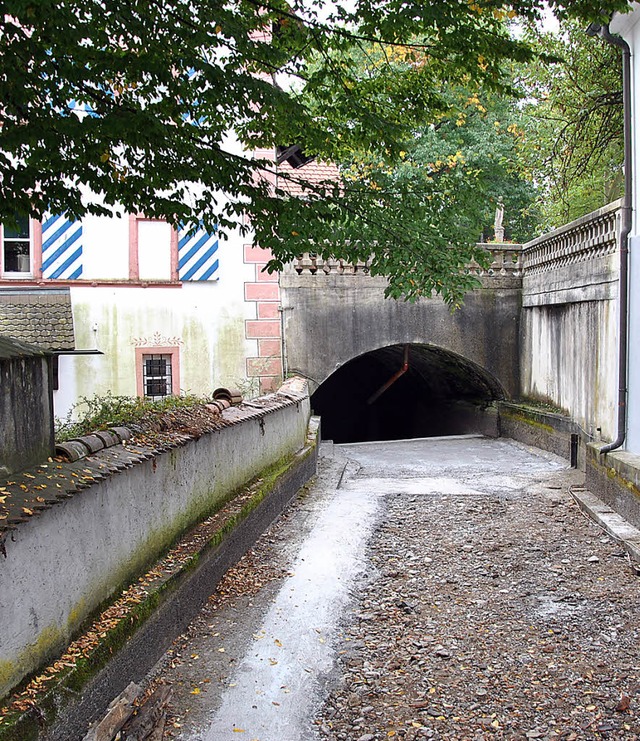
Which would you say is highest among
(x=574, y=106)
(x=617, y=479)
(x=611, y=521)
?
(x=574, y=106)

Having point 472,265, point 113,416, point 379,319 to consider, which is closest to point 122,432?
point 113,416

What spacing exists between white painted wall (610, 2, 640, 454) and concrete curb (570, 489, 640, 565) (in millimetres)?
770

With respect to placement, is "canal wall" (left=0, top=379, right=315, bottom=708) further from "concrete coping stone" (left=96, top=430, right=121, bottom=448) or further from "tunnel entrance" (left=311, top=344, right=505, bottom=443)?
"tunnel entrance" (left=311, top=344, right=505, bottom=443)

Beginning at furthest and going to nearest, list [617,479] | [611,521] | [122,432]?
1. [617,479]
2. [611,521]
3. [122,432]

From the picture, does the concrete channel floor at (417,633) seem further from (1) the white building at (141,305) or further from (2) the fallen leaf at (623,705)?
(1) the white building at (141,305)

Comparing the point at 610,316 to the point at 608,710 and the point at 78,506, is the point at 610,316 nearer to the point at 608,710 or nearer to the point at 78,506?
the point at 608,710

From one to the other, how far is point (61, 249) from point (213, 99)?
906cm

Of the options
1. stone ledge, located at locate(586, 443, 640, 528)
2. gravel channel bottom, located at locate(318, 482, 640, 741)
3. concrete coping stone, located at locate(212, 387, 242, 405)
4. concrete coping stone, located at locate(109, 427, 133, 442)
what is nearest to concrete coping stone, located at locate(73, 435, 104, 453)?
concrete coping stone, located at locate(109, 427, 133, 442)

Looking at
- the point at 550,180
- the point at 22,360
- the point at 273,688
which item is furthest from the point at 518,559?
the point at 550,180

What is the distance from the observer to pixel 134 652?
4.02 m

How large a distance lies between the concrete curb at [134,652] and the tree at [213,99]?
2.49 meters

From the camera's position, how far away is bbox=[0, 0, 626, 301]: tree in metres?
4.83

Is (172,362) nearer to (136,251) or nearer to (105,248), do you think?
(136,251)

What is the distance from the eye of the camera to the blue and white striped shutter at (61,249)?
13.3m
